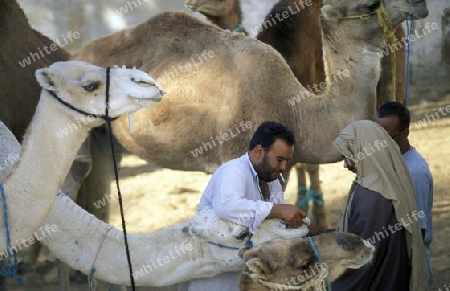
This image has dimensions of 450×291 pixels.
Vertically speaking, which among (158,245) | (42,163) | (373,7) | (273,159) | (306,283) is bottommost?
(306,283)

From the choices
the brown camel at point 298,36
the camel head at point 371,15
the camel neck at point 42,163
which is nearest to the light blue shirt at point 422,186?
the camel head at point 371,15

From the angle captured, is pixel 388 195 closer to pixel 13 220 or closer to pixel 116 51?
pixel 13 220

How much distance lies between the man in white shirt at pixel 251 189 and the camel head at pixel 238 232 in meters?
0.03

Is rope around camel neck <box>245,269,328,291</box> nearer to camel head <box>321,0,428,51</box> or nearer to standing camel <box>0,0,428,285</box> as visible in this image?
standing camel <box>0,0,428,285</box>

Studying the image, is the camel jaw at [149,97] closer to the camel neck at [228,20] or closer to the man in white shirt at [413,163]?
the man in white shirt at [413,163]

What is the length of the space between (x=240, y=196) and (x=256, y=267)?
71 centimetres

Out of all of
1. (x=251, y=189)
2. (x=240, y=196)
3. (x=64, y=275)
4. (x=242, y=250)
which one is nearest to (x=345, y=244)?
(x=242, y=250)

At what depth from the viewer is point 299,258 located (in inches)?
160

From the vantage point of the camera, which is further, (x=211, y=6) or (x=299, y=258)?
(x=211, y=6)

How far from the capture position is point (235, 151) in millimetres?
7062

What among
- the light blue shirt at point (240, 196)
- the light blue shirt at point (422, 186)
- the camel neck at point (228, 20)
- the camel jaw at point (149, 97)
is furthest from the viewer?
the camel neck at point (228, 20)

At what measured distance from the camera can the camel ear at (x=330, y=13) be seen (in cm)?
697

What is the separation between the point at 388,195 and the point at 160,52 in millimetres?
3093

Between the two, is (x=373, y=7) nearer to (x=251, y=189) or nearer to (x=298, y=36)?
(x=298, y=36)
